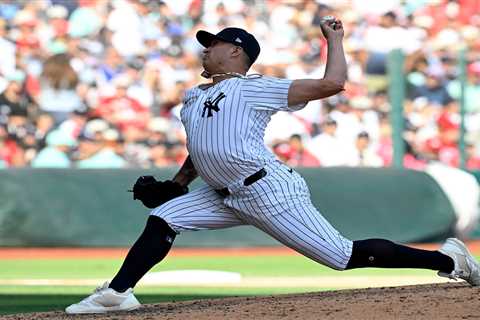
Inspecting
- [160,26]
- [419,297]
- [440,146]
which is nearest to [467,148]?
[440,146]

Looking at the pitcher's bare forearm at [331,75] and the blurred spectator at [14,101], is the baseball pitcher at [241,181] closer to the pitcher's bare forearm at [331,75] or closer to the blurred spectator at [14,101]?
the pitcher's bare forearm at [331,75]

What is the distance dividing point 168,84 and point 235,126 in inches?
285

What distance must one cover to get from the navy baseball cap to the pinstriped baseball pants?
2.04ft

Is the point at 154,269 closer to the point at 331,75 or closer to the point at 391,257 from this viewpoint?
the point at 391,257

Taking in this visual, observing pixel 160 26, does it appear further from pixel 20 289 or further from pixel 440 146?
pixel 20 289

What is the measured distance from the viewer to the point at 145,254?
214 inches

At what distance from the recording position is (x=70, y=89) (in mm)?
12078

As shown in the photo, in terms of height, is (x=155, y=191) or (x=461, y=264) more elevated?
(x=155, y=191)

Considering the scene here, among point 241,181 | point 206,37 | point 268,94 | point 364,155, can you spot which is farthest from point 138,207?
point 268,94

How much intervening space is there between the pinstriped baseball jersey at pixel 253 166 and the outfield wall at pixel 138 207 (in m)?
6.35

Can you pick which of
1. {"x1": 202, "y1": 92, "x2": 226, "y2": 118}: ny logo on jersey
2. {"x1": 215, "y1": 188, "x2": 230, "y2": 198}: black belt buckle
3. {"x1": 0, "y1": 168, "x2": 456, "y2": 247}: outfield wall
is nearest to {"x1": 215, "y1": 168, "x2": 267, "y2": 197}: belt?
{"x1": 215, "y1": 188, "x2": 230, "y2": 198}: black belt buckle

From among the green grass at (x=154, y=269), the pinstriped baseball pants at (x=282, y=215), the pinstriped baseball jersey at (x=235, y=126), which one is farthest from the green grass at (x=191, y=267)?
the pinstriped baseball jersey at (x=235, y=126)

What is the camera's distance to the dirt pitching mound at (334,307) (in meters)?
4.96

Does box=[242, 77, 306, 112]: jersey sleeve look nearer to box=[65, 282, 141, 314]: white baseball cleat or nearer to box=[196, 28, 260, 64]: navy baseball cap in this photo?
box=[196, 28, 260, 64]: navy baseball cap
